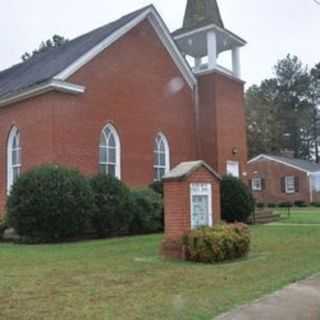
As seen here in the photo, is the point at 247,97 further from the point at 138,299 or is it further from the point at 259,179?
the point at 138,299

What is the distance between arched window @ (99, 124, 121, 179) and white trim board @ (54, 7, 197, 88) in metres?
2.87

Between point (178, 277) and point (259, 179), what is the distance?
42.7 meters

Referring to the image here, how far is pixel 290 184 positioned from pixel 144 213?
33015 millimetres

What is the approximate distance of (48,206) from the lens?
54.0 ft

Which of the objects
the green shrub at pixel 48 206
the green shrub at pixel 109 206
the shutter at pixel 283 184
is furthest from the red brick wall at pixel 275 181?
the green shrub at pixel 48 206

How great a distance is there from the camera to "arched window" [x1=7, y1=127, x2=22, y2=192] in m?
22.2

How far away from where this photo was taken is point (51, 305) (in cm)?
735

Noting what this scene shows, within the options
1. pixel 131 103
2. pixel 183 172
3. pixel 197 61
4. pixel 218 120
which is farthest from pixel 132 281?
pixel 197 61

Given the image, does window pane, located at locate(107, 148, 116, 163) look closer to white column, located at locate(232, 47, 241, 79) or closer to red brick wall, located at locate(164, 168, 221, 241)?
white column, located at locate(232, 47, 241, 79)

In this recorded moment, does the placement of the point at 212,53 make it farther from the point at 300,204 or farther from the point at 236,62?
the point at 300,204

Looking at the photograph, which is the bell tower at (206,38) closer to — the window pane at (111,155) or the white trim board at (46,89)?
the window pane at (111,155)

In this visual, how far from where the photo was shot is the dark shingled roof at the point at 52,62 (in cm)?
2117

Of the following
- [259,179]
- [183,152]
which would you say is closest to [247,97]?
[259,179]

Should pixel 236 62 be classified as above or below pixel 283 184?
above
